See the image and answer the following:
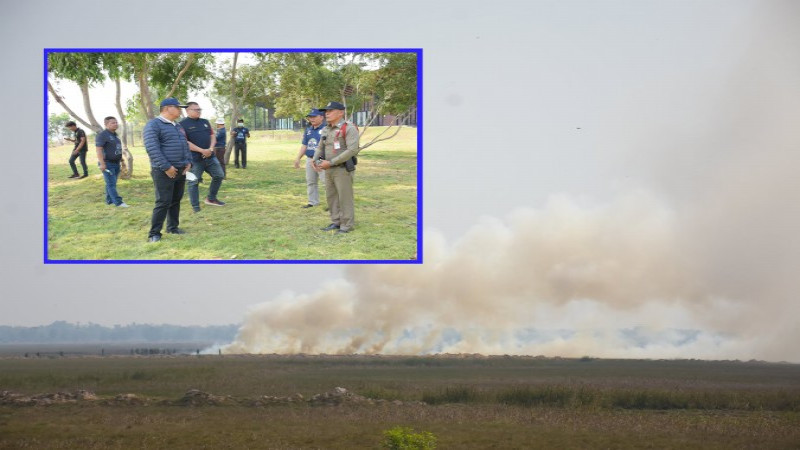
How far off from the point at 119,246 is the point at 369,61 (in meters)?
2.46

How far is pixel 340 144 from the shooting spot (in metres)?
7.52

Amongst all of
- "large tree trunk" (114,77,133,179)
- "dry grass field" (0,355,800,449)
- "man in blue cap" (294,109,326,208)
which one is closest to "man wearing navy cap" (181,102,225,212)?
"large tree trunk" (114,77,133,179)

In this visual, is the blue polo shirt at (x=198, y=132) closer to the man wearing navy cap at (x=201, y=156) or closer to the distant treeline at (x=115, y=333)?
the man wearing navy cap at (x=201, y=156)

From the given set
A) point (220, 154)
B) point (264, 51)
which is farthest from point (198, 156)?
point (264, 51)

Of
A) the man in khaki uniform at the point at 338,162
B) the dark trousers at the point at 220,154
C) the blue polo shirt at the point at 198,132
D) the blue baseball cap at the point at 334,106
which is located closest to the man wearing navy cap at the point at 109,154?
the blue polo shirt at the point at 198,132

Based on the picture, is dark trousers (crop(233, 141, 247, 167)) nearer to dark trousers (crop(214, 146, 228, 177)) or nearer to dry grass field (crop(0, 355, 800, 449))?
dark trousers (crop(214, 146, 228, 177))

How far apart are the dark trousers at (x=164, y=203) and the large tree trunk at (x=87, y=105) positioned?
56 cm

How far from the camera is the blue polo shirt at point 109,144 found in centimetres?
734

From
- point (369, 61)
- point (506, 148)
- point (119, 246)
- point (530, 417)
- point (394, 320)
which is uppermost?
point (369, 61)

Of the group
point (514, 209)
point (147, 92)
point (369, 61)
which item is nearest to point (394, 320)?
point (514, 209)

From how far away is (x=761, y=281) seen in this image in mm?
7484

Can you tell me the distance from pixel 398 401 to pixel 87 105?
3.41 m

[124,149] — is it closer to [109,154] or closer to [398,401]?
[109,154]

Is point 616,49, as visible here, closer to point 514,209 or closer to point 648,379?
point 514,209
